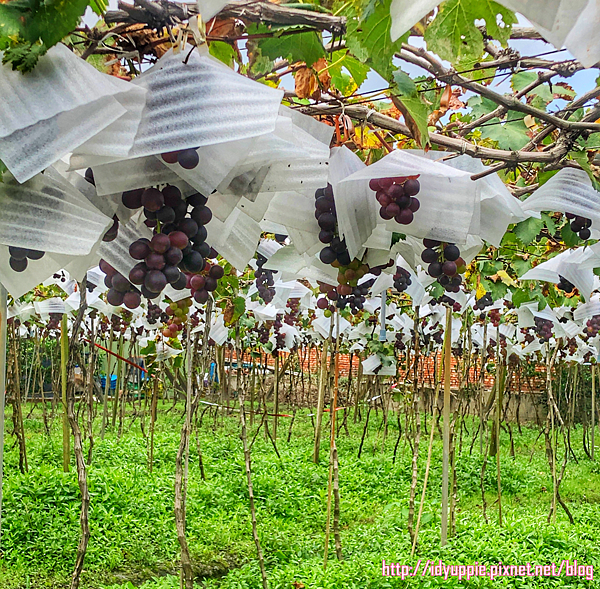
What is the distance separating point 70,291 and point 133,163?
4808 mm

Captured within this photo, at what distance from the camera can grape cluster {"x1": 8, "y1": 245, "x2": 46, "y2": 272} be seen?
36.6 inches

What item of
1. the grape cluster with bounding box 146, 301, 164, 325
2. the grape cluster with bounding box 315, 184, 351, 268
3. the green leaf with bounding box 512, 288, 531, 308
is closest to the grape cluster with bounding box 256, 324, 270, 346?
the grape cluster with bounding box 146, 301, 164, 325

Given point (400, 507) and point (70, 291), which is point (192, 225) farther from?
point (70, 291)

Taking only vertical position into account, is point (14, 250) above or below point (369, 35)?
below

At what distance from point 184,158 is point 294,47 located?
1.37ft

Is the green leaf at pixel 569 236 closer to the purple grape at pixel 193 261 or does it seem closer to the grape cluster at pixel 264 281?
the purple grape at pixel 193 261

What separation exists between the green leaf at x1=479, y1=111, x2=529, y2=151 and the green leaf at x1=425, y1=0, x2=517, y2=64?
0.75 meters

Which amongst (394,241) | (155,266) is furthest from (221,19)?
(394,241)

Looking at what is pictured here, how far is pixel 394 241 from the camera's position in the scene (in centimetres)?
146

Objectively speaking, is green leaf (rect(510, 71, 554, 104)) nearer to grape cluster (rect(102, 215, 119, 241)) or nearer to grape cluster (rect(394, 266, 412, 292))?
grape cluster (rect(394, 266, 412, 292))

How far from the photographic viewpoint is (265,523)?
4.50m

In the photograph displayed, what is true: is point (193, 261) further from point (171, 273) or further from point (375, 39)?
point (375, 39)

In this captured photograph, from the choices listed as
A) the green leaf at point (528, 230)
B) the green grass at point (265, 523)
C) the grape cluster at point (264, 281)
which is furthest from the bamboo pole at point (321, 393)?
the green leaf at point (528, 230)

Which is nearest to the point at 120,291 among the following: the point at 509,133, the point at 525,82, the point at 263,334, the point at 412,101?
the point at 412,101
